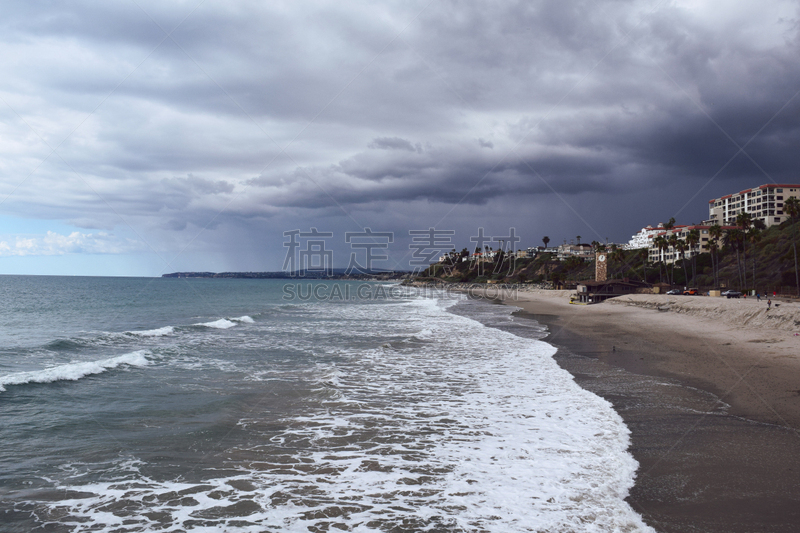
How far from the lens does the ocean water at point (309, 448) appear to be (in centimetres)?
609

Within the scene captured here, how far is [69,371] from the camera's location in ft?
51.9

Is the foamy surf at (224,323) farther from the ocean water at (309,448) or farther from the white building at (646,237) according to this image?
the white building at (646,237)

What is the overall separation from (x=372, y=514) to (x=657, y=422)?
7088 millimetres

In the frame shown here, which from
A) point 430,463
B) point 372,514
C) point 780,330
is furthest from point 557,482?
point 780,330

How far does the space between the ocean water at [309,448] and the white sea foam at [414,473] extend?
0.03m

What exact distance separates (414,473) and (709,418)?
285 inches

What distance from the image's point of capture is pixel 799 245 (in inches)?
2931

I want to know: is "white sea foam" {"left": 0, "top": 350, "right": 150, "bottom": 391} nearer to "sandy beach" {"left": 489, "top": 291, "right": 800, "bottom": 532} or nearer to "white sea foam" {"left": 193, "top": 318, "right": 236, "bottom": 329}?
"white sea foam" {"left": 193, "top": 318, "right": 236, "bottom": 329}

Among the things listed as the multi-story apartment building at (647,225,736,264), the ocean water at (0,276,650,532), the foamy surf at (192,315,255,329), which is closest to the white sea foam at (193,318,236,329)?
the foamy surf at (192,315,255,329)

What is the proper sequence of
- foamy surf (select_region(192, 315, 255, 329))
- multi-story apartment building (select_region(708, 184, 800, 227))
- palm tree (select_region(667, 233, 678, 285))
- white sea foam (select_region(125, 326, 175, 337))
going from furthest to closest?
multi-story apartment building (select_region(708, 184, 800, 227)), palm tree (select_region(667, 233, 678, 285)), foamy surf (select_region(192, 315, 255, 329)), white sea foam (select_region(125, 326, 175, 337))

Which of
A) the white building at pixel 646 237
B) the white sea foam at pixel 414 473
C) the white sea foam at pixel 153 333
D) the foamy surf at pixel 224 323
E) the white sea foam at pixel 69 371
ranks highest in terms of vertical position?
the white building at pixel 646 237

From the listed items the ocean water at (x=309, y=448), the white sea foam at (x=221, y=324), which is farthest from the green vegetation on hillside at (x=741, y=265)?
the white sea foam at (x=221, y=324)

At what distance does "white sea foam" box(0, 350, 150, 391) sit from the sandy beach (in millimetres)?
17115

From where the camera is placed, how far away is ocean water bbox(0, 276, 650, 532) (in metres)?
→ 6.09
